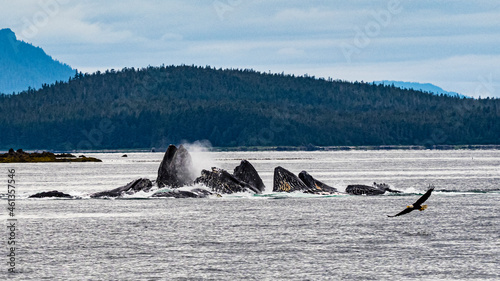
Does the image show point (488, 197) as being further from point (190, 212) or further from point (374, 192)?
point (190, 212)

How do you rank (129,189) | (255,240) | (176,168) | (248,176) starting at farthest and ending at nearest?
1. (129,189)
2. (248,176)
3. (176,168)
4. (255,240)

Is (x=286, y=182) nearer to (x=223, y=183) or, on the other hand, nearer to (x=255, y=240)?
(x=223, y=183)

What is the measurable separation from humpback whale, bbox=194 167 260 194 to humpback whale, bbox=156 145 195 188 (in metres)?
1.07

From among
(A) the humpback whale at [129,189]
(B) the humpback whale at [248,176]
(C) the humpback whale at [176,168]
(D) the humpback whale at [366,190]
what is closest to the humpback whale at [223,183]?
(B) the humpback whale at [248,176]

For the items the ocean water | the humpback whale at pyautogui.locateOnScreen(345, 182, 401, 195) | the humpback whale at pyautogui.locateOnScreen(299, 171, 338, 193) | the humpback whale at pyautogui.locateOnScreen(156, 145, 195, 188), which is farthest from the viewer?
the humpback whale at pyautogui.locateOnScreen(345, 182, 401, 195)

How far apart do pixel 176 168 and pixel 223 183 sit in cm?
410

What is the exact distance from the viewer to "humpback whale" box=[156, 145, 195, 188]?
71.9 meters

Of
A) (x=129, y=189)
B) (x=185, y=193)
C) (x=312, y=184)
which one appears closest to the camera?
(x=185, y=193)

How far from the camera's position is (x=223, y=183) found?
72.4 metres

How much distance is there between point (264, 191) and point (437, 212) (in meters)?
22.0

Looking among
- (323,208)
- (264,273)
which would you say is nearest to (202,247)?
(264,273)

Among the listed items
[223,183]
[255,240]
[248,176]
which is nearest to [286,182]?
[248,176]

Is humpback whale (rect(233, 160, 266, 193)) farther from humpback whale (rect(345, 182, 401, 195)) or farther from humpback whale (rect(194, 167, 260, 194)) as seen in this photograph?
humpback whale (rect(345, 182, 401, 195))

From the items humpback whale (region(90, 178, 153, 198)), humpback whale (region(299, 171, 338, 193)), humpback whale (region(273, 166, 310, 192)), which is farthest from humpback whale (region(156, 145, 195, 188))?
humpback whale (region(299, 171, 338, 193))
